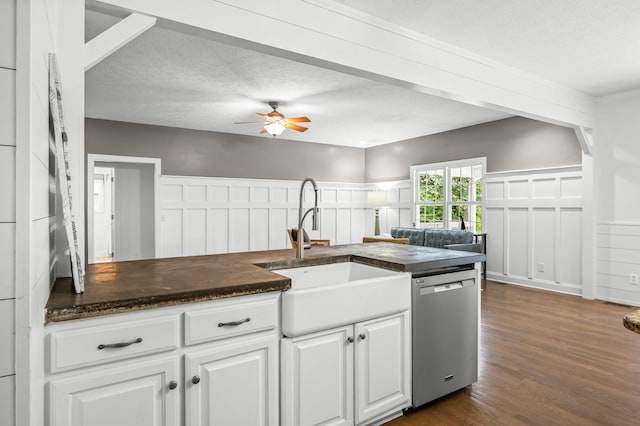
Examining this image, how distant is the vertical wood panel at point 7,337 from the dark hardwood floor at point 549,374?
71.1 inches

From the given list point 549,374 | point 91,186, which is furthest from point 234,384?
point 91,186

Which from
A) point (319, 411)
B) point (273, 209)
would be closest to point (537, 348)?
point (319, 411)

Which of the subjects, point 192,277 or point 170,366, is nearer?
point 170,366

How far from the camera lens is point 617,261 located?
15.2 ft

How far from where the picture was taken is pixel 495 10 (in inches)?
103

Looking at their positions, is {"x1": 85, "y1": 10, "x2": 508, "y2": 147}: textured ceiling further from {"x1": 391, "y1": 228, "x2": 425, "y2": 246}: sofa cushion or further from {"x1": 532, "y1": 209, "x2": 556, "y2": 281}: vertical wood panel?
{"x1": 391, "y1": 228, "x2": 425, "y2": 246}: sofa cushion

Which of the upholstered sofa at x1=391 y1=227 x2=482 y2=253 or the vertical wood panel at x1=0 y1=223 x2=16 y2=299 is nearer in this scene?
the vertical wood panel at x1=0 y1=223 x2=16 y2=299

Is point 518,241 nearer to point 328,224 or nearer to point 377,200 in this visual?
point 377,200

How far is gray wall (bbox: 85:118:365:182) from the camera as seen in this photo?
5.92 meters

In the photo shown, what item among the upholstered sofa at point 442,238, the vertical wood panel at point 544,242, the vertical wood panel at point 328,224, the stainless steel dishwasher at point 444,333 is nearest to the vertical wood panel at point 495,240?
the upholstered sofa at point 442,238

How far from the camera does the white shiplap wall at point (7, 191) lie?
934 mm

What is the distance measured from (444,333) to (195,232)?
5178mm

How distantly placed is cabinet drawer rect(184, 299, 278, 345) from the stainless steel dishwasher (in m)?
0.91

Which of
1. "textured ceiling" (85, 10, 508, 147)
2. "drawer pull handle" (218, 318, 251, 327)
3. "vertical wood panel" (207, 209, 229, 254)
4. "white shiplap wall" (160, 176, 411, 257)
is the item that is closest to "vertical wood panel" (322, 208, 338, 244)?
"white shiplap wall" (160, 176, 411, 257)
